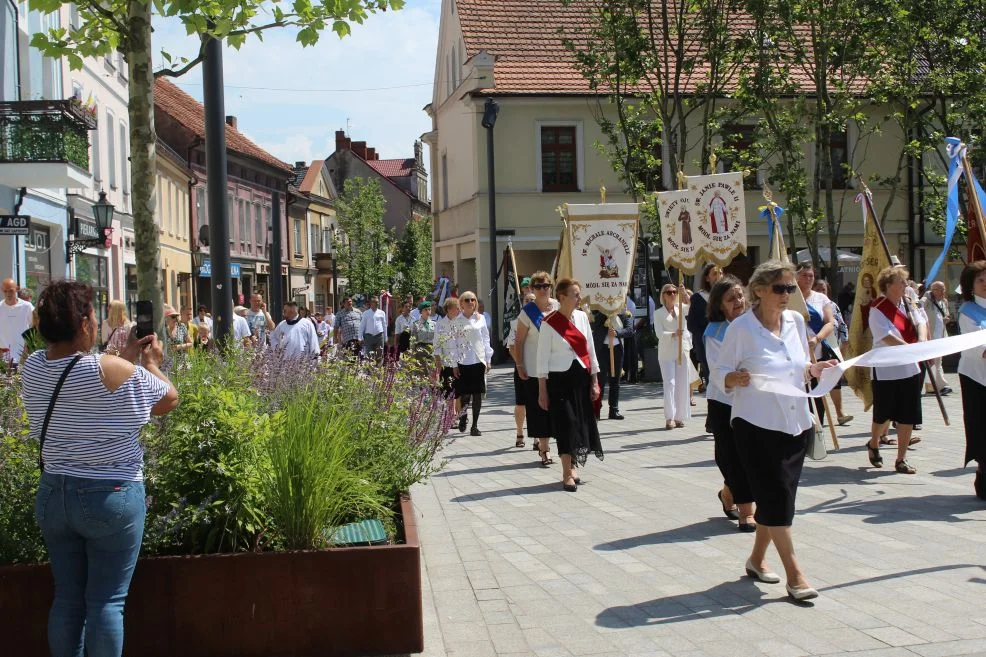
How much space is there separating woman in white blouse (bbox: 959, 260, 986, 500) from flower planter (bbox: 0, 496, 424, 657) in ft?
18.1

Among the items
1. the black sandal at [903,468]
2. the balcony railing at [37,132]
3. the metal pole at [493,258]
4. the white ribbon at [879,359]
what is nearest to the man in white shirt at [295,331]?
the balcony railing at [37,132]

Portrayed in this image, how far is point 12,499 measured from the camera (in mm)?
5297

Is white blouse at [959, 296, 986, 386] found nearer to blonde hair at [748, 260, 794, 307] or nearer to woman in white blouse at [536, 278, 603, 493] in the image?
woman in white blouse at [536, 278, 603, 493]

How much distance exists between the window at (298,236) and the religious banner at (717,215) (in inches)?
2158

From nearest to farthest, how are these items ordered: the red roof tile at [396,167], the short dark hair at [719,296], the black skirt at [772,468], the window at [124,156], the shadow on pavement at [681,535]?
the black skirt at [772,468] → the shadow on pavement at [681,535] → the short dark hair at [719,296] → the window at [124,156] → the red roof tile at [396,167]

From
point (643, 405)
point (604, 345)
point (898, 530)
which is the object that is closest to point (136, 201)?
point (898, 530)

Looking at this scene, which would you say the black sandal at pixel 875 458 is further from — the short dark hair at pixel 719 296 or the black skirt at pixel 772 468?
the black skirt at pixel 772 468

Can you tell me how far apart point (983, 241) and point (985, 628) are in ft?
18.7

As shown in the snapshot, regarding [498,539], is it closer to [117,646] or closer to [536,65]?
[117,646]

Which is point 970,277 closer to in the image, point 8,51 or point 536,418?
point 536,418

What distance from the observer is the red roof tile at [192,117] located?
49219mm

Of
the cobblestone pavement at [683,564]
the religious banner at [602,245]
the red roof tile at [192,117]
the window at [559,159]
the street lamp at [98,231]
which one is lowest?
the cobblestone pavement at [683,564]

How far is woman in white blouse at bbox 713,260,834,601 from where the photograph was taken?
20.6 feet

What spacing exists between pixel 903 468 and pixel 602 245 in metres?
7.33
